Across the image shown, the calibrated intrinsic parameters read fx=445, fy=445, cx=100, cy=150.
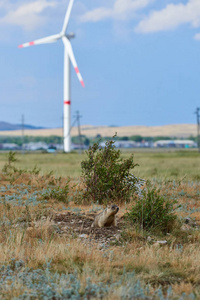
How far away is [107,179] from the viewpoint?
11664mm

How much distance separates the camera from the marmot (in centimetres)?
846

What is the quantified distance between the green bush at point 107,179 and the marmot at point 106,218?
240cm

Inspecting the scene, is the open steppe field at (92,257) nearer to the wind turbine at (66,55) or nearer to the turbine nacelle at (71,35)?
the wind turbine at (66,55)

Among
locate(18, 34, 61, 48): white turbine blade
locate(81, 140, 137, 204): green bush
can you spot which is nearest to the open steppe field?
locate(81, 140, 137, 204): green bush

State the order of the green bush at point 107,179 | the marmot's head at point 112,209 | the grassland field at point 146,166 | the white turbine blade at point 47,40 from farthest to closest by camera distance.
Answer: the white turbine blade at point 47,40
the grassland field at point 146,166
the green bush at point 107,179
the marmot's head at point 112,209

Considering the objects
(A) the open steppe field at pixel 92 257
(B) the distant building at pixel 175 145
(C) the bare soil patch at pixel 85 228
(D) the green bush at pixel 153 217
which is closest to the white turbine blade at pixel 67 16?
(A) the open steppe field at pixel 92 257

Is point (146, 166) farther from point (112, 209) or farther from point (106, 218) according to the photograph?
point (112, 209)

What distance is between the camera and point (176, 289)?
5680 millimetres

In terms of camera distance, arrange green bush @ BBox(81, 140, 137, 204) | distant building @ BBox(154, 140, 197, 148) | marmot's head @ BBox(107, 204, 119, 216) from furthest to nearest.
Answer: distant building @ BBox(154, 140, 197, 148) → green bush @ BBox(81, 140, 137, 204) → marmot's head @ BBox(107, 204, 119, 216)

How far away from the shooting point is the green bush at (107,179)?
11.6 metres

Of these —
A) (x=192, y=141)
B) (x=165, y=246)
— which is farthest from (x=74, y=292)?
(x=192, y=141)

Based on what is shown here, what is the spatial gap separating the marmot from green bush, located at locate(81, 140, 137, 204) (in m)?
2.40

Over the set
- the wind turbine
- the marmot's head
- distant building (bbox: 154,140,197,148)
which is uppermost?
the wind turbine

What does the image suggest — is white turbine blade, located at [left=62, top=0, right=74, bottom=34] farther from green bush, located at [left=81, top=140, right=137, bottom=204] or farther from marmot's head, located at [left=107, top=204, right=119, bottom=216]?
marmot's head, located at [left=107, top=204, right=119, bottom=216]
